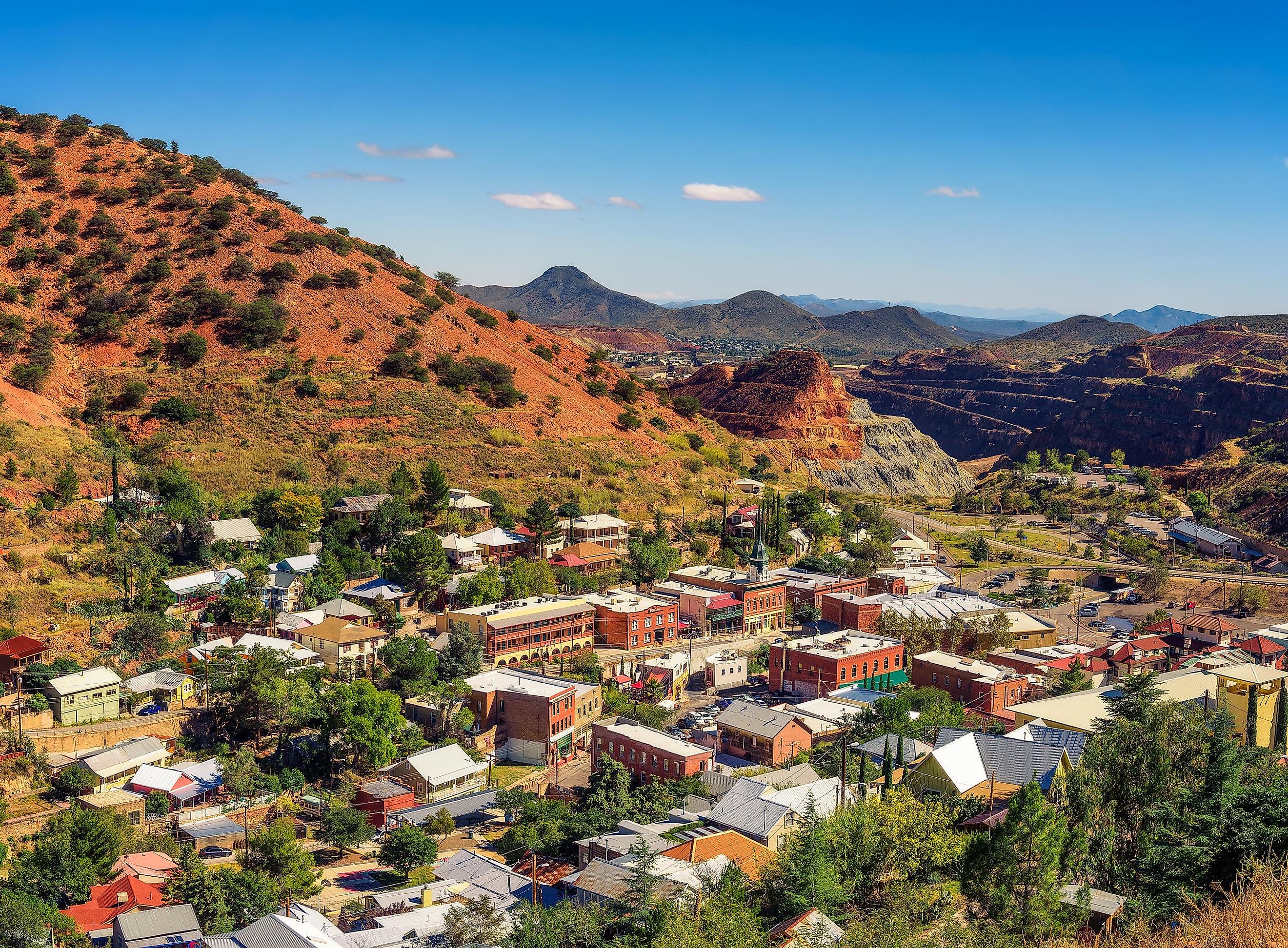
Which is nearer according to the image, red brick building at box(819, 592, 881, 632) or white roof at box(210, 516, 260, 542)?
A: white roof at box(210, 516, 260, 542)

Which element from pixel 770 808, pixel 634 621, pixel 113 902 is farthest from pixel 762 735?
pixel 113 902

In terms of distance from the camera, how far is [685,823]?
37.3 meters

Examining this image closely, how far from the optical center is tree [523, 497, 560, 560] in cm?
6712

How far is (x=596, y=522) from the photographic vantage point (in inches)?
2827

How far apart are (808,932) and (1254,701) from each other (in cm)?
3034

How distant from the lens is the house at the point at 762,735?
45281 mm

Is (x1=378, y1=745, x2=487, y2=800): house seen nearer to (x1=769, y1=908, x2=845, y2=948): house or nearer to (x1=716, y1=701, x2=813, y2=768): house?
(x1=716, y1=701, x2=813, y2=768): house

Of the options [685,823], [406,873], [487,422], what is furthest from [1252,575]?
[406,873]

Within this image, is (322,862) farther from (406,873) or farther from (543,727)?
(543,727)

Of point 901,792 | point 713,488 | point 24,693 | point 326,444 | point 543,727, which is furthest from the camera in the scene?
point 713,488

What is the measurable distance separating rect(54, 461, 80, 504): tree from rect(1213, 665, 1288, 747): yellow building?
53.1 meters

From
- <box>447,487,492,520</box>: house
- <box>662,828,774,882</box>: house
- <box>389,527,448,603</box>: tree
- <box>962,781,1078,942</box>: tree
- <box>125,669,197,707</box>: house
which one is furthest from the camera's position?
<box>447,487,492,520</box>: house

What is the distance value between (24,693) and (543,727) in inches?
769

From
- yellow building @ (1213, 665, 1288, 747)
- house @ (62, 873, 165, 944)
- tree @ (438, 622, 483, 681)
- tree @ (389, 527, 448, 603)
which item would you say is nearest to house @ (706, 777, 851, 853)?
tree @ (438, 622, 483, 681)
